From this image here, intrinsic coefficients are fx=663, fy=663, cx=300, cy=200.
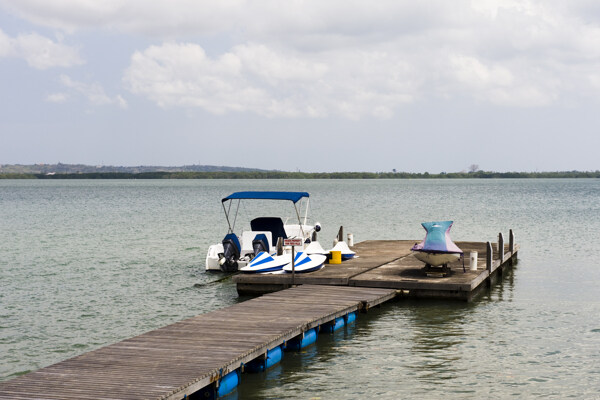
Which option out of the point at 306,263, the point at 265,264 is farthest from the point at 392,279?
the point at 265,264

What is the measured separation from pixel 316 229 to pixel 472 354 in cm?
1240

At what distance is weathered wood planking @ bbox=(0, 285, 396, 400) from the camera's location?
870 cm

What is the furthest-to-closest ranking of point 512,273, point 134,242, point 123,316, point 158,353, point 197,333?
A: point 134,242 < point 512,273 < point 123,316 < point 197,333 < point 158,353

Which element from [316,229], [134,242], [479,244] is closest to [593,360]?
[316,229]

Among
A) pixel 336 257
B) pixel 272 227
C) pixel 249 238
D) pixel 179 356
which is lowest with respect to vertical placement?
pixel 179 356

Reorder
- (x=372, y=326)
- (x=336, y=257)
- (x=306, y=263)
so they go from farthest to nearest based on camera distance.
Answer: (x=336, y=257) → (x=306, y=263) → (x=372, y=326)

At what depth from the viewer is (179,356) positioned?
33.9ft

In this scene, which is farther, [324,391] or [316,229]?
[316,229]

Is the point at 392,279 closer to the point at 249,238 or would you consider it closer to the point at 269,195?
the point at 249,238

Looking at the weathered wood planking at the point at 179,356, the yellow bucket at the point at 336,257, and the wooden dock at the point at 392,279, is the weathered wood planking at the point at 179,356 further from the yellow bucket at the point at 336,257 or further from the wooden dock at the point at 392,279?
the yellow bucket at the point at 336,257

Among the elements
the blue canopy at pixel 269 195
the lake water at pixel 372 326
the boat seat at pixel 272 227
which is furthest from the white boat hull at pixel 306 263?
the boat seat at pixel 272 227

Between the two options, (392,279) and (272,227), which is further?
(272,227)

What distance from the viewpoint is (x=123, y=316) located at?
55.7 feet

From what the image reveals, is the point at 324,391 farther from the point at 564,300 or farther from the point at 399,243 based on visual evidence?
the point at 399,243
